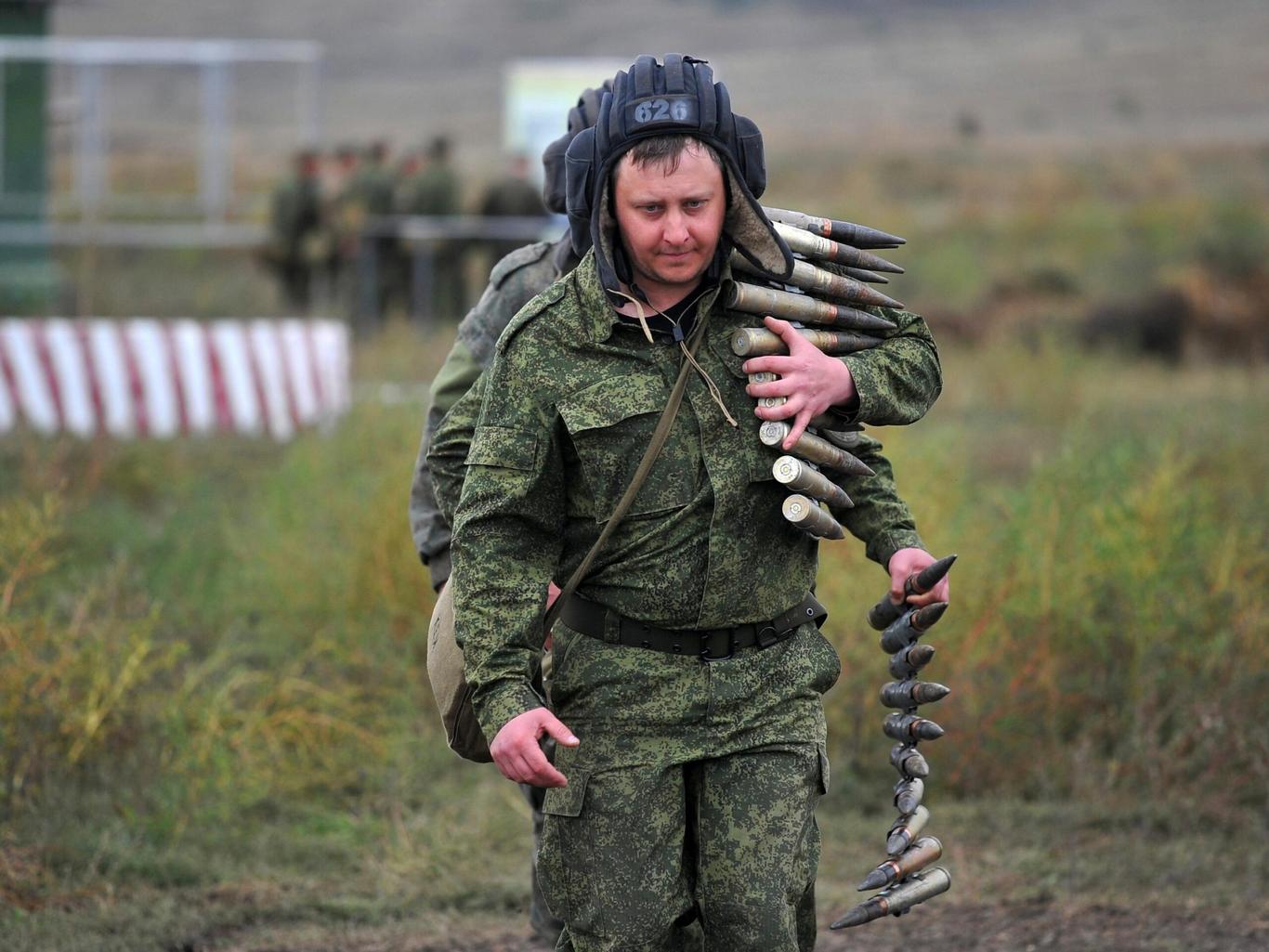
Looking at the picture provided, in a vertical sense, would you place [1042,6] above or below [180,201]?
above

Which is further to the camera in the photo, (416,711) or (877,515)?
(416,711)

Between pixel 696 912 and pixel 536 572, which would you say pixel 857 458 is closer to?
pixel 536 572

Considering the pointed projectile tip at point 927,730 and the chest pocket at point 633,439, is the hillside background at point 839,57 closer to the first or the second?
the pointed projectile tip at point 927,730

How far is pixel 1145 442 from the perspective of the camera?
387 inches

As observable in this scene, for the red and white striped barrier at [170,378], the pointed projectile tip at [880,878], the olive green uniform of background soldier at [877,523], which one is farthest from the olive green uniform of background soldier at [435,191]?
the pointed projectile tip at [880,878]

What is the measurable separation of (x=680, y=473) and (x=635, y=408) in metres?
0.15

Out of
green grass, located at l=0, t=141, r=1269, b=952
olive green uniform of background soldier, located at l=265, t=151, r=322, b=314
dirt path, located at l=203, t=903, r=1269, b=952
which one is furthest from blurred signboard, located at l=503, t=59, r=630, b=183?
dirt path, located at l=203, t=903, r=1269, b=952

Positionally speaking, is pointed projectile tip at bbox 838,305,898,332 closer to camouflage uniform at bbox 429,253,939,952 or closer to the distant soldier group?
camouflage uniform at bbox 429,253,939,952

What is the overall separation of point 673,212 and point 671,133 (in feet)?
0.49

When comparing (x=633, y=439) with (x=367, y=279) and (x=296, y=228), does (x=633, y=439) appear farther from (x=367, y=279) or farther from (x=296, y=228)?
(x=296, y=228)

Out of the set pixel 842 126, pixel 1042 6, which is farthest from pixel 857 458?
pixel 1042 6

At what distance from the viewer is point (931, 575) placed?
363cm

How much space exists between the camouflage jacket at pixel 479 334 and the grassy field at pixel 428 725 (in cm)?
137

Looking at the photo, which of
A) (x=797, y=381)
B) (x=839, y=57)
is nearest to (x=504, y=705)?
(x=797, y=381)
